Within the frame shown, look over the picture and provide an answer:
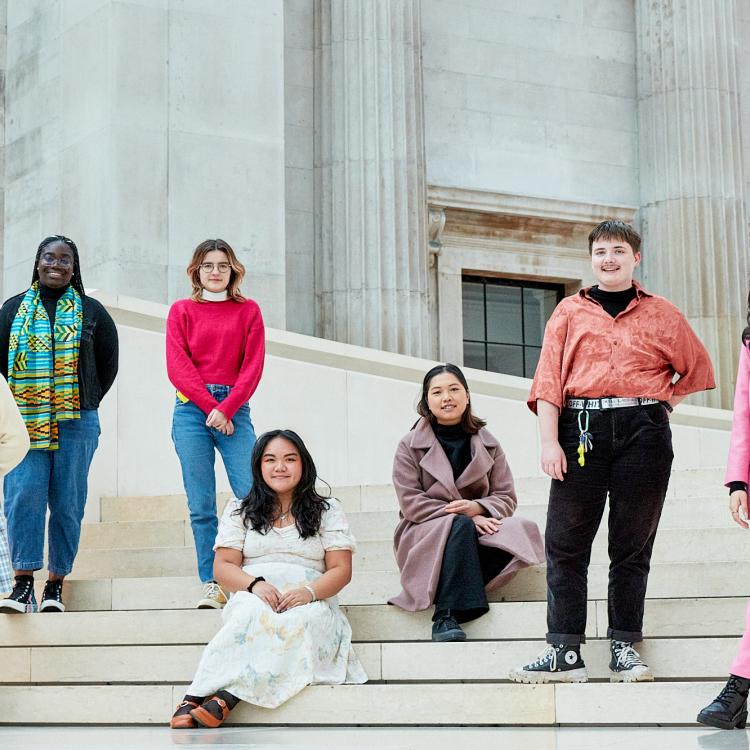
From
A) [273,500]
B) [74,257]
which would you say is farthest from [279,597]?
[74,257]

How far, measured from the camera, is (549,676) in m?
5.41

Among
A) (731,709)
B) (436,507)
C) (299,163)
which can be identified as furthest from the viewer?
(299,163)

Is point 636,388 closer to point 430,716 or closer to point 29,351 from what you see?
point 430,716

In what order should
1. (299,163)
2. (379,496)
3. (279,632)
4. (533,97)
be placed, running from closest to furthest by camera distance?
(279,632), (379,496), (299,163), (533,97)

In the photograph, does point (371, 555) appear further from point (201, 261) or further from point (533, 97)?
point (533, 97)

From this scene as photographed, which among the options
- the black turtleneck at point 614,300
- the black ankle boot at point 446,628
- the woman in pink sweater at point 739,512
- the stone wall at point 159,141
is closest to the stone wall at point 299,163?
the stone wall at point 159,141

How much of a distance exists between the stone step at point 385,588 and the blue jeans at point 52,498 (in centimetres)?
34

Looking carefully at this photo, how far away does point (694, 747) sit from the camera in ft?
14.5

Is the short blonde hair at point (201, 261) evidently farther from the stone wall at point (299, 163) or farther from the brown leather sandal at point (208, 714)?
the stone wall at point (299, 163)

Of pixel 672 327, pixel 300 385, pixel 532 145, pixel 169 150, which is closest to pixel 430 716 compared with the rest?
pixel 672 327

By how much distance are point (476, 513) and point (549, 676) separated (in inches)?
51.8

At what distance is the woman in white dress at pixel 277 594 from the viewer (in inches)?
220

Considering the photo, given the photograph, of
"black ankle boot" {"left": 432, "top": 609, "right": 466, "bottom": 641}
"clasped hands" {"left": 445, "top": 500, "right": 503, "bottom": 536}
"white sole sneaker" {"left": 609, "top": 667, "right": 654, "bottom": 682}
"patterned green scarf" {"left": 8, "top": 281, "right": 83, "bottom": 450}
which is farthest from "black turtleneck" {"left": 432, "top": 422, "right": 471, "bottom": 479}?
"patterned green scarf" {"left": 8, "top": 281, "right": 83, "bottom": 450}

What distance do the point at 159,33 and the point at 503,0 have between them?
4396 mm
